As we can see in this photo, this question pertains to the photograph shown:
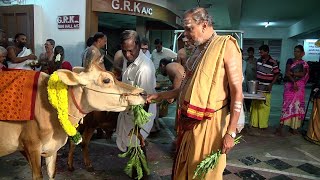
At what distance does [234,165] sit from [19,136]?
3.07 metres

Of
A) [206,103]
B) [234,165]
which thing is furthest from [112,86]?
[234,165]

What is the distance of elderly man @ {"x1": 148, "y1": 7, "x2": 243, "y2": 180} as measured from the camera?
2014 millimetres

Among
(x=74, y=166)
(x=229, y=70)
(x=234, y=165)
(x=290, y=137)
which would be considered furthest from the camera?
(x=290, y=137)

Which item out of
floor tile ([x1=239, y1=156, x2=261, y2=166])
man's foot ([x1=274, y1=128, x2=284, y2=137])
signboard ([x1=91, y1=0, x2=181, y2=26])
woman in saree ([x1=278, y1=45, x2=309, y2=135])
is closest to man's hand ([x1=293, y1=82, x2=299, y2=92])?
woman in saree ([x1=278, y1=45, x2=309, y2=135])

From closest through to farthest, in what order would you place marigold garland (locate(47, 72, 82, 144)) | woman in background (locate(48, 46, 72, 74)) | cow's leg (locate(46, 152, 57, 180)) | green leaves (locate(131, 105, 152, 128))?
marigold garland (locate(47, 72, 82, 144)), green leaves (locate(131, 105, 152, 128)), cow's leg (locate(46, 152, 57, 180)), woman in background (locate(48, 46, 72, 74))

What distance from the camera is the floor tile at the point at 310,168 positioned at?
404cm

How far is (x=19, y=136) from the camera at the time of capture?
7.72 feet

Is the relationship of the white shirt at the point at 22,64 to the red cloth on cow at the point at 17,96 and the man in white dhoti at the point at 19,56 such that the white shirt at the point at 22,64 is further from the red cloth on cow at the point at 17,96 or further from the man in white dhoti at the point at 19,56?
the red cloth on cow at the point at 17,96

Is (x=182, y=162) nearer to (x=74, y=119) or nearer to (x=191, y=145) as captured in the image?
(x=191, y=145)

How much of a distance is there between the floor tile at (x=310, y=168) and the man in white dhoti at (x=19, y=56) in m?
5.19

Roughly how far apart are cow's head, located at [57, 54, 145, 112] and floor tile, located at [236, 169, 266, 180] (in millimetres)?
2247

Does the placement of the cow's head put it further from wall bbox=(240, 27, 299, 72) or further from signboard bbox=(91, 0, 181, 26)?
wall bbox=(240, 27, 299, 72)

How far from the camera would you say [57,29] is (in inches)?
274

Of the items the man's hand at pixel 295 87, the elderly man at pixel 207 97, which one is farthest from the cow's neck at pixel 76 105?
the man's hand at pixel 295 87
